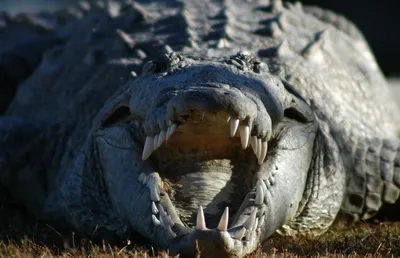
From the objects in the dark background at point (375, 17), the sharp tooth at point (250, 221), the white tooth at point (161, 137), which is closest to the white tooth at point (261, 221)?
the sharp tooth at point (250, 221)

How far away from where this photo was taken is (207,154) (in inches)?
171

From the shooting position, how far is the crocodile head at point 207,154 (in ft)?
12.8

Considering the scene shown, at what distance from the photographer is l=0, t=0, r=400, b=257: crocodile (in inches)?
160

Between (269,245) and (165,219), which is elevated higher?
(165,219)

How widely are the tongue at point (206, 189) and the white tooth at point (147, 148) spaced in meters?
0.18

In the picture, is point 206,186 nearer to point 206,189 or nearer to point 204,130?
point 206,189

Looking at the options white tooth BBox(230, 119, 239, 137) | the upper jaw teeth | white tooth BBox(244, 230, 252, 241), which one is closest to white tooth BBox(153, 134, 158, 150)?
the upper jaw teeth

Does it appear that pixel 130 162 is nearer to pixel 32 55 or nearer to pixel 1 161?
pixel 1 161

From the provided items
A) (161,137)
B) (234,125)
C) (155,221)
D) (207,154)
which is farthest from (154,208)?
(234,125)

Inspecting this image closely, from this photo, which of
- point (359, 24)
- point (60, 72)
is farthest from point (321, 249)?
point (359, 24)

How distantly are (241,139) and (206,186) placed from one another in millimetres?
392

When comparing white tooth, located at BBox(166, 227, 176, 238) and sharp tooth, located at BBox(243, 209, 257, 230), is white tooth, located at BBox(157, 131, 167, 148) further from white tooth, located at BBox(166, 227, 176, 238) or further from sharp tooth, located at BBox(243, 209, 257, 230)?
sharp tooth, located at BBox(243, 209, 257, 230)

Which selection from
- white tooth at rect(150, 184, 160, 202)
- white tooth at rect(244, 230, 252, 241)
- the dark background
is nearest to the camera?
Result: white tooth at rect(244, 230, 252, 241)

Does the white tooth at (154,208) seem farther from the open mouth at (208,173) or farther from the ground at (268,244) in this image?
the ground at (268,244)
